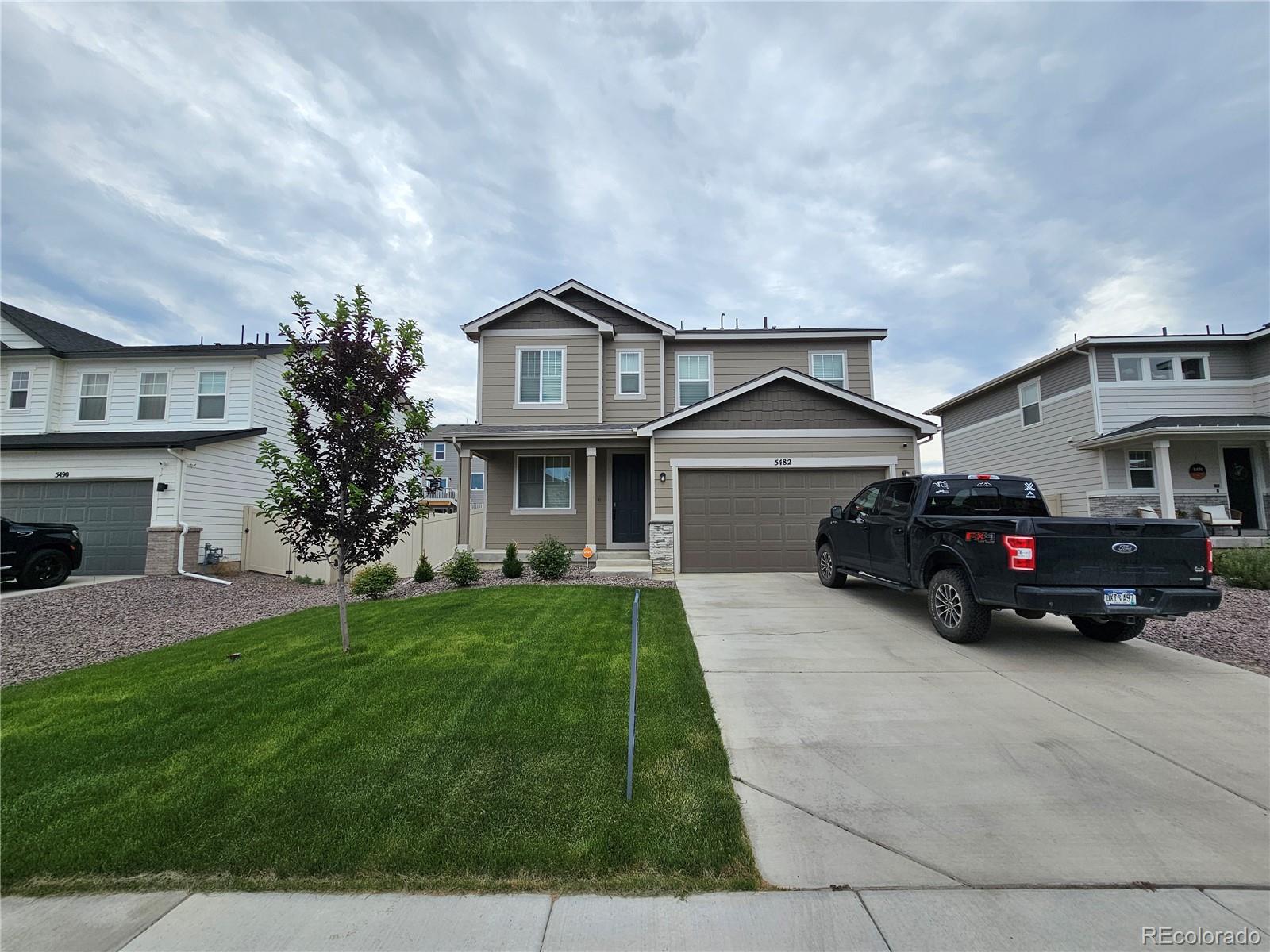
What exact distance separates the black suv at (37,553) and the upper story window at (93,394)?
5.78m

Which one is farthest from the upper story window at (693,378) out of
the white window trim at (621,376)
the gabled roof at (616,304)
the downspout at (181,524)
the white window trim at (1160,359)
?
the downspout at (181,524)

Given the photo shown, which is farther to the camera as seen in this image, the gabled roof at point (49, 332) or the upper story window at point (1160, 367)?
the gabled roof at point (49, 332)

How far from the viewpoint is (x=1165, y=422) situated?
46.9 ft

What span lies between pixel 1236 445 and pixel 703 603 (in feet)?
58.5

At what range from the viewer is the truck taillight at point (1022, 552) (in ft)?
17.0

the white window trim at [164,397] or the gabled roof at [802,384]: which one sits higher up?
the white window trim at [164,397]

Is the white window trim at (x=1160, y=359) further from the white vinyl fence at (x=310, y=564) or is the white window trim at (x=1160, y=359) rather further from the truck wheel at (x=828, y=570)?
the white vinyl fence at (x=310, y=564)

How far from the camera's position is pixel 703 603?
8422 mm

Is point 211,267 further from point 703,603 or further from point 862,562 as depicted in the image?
point 862,562

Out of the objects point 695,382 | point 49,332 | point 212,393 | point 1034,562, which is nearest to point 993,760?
point 1034,562

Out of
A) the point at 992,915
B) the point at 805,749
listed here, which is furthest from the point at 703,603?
the point at 992,915

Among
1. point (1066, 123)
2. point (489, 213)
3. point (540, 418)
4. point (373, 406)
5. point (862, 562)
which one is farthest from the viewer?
point (540, 418)

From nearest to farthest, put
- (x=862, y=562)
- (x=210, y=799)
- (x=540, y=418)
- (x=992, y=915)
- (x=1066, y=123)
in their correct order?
(x=992, y=915)
(x=210, y=799)
(x=862, y=562)
(x=1066, y=123)
(x=540, y=418)

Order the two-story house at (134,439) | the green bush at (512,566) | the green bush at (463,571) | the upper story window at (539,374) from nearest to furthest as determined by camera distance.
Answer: the green bush at (463,571) → the green bush at (512,566) → the two-story house at (134,439) → the upper story window at (539,374)
